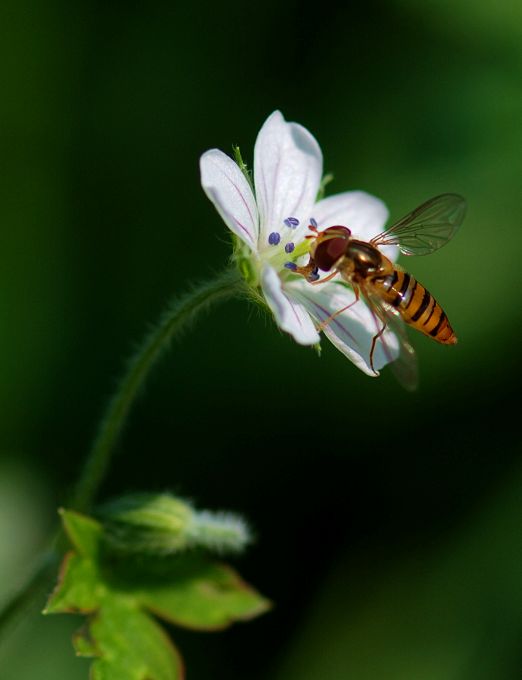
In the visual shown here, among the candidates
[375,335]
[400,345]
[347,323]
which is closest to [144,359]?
[347,323]

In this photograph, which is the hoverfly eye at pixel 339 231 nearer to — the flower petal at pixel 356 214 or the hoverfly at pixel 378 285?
the hoverfly at pixel 378 285

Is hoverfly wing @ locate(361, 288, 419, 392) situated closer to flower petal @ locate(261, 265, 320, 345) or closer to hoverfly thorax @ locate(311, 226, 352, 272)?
hoverfly thorax @ locate(311, 226, 352, 272)

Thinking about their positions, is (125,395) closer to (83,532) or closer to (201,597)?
(83,532)

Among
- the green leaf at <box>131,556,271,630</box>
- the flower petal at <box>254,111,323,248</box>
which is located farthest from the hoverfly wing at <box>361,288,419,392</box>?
the green leaf at <box>131,556,271,630</box>

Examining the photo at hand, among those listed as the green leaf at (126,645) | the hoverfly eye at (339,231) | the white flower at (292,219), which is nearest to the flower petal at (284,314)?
the white flower at (292,219)

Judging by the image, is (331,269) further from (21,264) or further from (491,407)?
(21,264)

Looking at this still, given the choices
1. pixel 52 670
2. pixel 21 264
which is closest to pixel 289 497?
pixel 52 670
